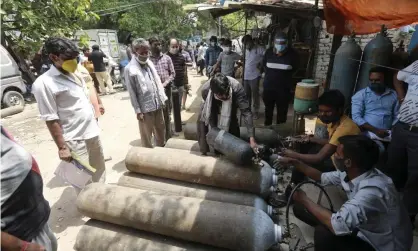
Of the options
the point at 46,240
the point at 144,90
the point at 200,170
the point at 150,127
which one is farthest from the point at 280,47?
the point at 46,240

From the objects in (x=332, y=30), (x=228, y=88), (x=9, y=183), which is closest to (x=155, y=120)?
(x=228, y=88)

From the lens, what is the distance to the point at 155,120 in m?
4.29

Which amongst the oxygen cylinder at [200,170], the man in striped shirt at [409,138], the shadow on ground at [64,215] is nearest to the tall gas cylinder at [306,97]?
the man in striped shirt at [409,138]

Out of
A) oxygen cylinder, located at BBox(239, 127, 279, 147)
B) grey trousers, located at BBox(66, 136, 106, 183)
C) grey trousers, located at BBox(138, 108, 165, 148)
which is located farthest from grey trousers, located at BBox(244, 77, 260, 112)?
grey trousers, located at BBox(66, 136, 106, 183)

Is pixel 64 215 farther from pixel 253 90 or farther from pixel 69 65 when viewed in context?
pixel 253 90

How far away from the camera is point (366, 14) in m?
3.45

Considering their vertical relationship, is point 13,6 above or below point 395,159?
above

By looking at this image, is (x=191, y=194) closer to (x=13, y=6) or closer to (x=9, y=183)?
(x=9, y=183)

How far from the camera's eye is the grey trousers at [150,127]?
4160 millimetres

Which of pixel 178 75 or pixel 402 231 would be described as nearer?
pixel 402 231

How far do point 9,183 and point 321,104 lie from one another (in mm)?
2850

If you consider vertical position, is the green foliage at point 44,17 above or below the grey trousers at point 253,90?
above

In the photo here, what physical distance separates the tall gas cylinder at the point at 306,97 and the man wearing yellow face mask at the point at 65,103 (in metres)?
3.28

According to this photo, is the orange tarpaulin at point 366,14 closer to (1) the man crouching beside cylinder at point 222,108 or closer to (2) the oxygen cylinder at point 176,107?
(1) the man crouching beside cylinder at point 222,108
